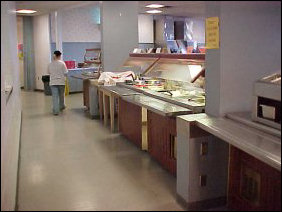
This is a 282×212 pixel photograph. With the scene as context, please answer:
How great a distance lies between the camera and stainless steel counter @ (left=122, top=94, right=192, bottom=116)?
115 inches

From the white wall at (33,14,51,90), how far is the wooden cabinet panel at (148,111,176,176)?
21.4ft

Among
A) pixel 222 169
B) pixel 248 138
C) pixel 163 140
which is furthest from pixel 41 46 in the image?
pixel 248 138

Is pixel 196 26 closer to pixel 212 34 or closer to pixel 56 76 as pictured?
pixel 56 76

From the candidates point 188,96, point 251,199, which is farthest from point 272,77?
point 188,96

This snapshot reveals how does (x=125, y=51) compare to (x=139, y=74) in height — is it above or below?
above

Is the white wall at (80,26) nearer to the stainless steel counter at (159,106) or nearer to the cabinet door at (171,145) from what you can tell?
the stainless steel counter at (159,106)

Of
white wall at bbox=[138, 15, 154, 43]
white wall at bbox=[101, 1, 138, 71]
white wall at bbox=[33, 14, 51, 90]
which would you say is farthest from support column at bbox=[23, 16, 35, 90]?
white wall at bbox=[101, 1, 138, 71]

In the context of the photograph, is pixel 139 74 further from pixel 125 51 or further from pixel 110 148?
pixel 110 148

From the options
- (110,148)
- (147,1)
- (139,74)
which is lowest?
(110,148)

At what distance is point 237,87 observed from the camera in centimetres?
224

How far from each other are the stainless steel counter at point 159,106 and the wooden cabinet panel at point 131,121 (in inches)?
11.6

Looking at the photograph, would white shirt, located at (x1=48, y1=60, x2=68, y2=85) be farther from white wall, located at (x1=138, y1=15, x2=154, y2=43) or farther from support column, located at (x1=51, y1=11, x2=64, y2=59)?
white wall, located at (x1=138, y1=15, x2=154, y2=43)

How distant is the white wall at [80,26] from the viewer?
9594 millimetres

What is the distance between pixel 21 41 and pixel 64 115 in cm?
521
